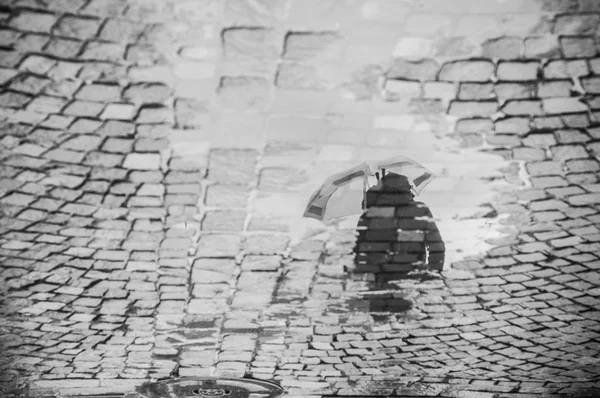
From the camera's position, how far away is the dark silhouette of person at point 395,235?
2.41 metres

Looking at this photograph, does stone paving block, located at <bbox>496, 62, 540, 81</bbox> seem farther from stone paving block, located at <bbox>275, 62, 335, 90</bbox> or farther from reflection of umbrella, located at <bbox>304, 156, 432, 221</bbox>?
stone paving block, located at <bbox>275, 62, 335, 90</bbox>

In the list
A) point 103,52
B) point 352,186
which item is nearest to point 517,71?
point 352,186

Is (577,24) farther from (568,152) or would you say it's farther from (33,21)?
(33,21)

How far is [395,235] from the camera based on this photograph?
2.65 m

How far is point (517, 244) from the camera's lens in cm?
272

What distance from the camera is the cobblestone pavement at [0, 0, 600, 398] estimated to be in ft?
5.98

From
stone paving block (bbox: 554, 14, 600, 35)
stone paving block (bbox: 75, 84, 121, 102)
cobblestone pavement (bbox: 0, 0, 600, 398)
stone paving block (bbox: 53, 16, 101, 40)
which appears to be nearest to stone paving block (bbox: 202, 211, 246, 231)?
cobblestone pavement (bbox: 0, 0, 600, 398)

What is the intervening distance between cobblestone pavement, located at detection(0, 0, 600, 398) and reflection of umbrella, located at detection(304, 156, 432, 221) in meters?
0.07

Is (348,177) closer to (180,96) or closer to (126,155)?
(180,96)

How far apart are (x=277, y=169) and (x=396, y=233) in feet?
3.03

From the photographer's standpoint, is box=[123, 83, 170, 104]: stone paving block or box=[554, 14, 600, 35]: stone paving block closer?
box=[554, 14, 600, 35]: stone paving block

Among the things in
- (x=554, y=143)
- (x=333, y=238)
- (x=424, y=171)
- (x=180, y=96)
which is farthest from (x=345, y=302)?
(x=180, y=96)

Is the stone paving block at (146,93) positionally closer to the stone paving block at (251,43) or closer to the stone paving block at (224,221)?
the stone paving block at (251,43)

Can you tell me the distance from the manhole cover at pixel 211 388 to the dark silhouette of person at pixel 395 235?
6.01 feet
